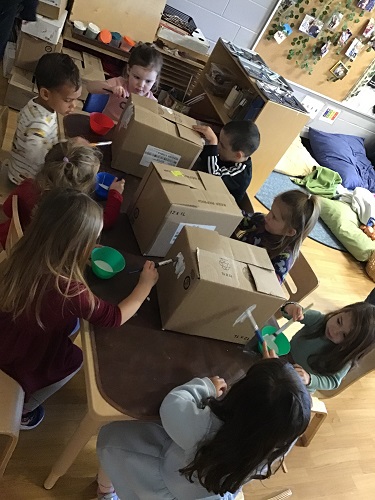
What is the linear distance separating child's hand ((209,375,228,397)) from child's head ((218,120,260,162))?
47.2 inches

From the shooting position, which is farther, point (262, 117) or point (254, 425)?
point (262, 117)

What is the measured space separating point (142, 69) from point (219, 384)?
1728 mm

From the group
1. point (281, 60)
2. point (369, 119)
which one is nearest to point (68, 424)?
point (281, 60)

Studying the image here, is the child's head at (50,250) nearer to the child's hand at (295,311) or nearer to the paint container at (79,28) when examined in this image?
the child's hand at (295,311)

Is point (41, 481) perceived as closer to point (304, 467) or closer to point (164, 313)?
point (164, 313)

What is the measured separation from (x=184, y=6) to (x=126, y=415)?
3522mm

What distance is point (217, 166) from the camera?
1960mm

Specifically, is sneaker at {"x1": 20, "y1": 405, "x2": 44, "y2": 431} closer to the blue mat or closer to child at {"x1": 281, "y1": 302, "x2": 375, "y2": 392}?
child at {"x1": 281, "y1": 302, "x2": 375, "y2": 392}

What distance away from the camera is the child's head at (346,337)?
1515 mm

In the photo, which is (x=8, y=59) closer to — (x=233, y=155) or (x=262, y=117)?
(x=262, y=117)

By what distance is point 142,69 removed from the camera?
2.21 m

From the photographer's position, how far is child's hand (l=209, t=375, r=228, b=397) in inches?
42.9

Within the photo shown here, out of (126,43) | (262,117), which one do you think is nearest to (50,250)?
(262,117)

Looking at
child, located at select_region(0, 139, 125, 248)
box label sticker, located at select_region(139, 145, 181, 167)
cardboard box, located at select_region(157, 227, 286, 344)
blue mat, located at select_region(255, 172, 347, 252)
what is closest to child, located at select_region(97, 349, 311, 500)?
cardboard box, located at select_region(157, 227, 286, 344)
